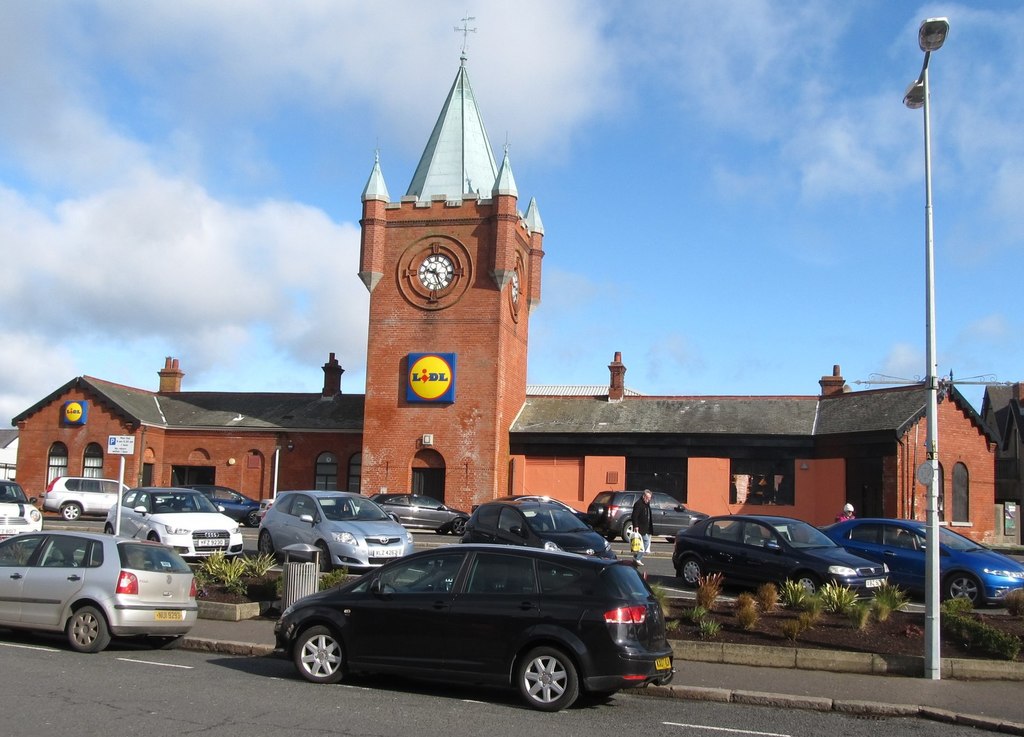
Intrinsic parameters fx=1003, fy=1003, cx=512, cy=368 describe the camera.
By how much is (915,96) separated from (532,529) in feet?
31.8

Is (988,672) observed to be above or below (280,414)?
below

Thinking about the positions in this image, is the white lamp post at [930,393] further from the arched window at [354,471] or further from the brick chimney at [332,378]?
the brick chimney at [332,378]

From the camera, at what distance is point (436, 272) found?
1575 inches

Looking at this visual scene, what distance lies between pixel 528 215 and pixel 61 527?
2403 centimetres

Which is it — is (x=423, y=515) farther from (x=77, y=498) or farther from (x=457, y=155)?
(x=457, y=155)

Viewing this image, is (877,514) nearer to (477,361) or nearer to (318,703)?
(477,361)

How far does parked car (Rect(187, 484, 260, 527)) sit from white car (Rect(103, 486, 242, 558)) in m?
14.0

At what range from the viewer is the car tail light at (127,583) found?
11867 mm

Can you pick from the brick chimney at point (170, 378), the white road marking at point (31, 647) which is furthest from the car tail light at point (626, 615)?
the brick chimney at point (170, 378)

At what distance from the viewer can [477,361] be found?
39062 millimetres

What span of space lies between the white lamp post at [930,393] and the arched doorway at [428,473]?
28.5 m

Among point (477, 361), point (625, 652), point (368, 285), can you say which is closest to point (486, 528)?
point (625, 652)

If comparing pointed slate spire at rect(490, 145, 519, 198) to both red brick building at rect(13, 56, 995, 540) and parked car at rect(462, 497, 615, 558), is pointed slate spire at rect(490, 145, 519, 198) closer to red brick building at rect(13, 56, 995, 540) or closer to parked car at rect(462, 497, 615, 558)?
red brick building at rect(13, 56, 995, 540)

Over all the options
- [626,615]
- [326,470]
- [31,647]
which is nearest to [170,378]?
[326,470]
